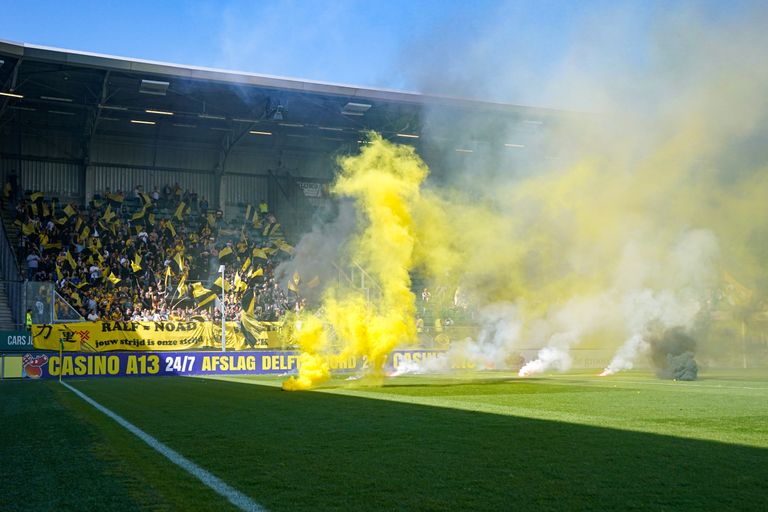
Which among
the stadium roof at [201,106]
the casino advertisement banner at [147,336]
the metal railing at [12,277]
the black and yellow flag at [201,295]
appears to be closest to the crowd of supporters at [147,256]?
the black and yellow flag at [201,295]

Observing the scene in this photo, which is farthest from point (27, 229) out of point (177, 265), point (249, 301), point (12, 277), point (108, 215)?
point (249, 301)

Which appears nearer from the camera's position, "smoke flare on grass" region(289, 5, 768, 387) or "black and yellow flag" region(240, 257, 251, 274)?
"smoke flare on grass" region(289, 5, 768, 387)

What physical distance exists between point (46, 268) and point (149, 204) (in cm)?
936

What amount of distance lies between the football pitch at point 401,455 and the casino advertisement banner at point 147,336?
670 inches

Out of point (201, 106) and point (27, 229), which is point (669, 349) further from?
point (27, 229)

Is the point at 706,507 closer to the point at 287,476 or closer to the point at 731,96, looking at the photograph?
the point at 287,476

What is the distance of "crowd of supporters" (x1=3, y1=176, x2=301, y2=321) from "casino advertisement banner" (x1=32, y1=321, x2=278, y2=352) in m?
1.50

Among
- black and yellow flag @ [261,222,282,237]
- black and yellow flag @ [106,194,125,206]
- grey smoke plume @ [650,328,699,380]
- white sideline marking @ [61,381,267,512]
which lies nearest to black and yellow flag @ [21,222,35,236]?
black and yellow flag @ [106,194,125,206]

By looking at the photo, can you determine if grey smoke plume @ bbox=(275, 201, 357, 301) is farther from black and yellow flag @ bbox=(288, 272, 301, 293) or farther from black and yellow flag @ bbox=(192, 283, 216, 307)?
black and yellow flag @ bbox=(192, 283, 216, 307)

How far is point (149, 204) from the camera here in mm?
49062

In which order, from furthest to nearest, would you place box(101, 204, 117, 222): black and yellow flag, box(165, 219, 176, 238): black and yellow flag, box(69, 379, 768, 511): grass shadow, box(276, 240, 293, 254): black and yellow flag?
1. box(165, 219, 176, 238): black and yellow flag
2. box(276, 240, 293, 254): black and yellow flag
3. box(101, 204, 117, 222): black and yellow flag
4. box(69, 379, 768, 511): grass shadow

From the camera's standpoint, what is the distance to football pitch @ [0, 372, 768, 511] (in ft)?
23.1

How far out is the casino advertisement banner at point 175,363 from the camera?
33875mm

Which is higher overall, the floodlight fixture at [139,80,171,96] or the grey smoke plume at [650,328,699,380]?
the floodlight fixture at [139,80,171,96]
